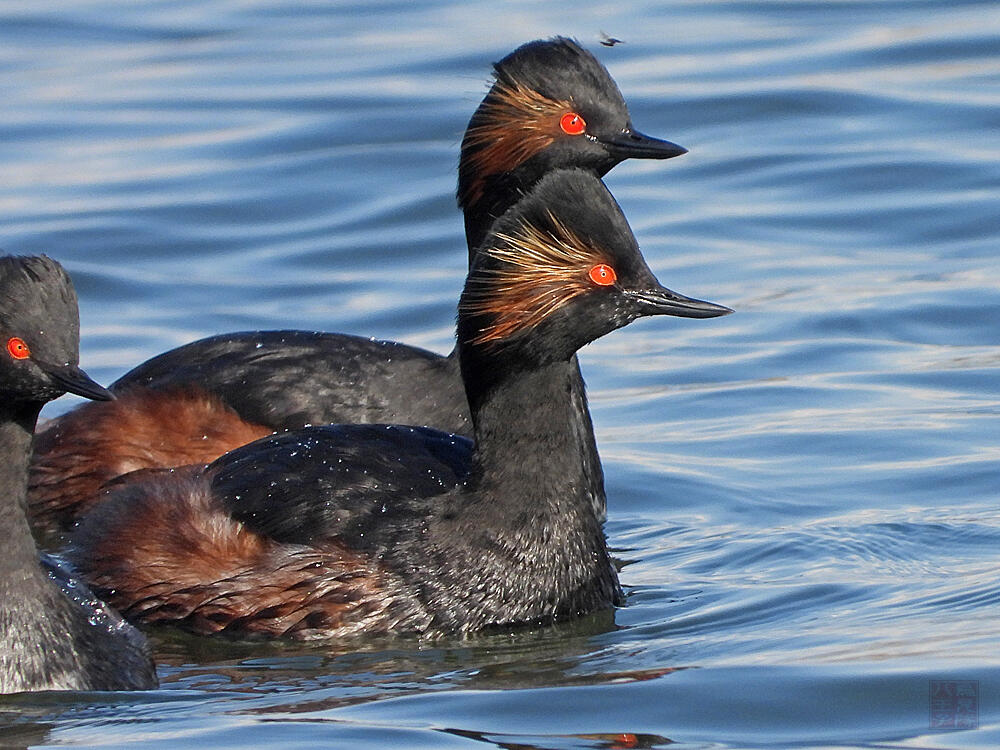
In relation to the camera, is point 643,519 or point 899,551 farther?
point 643,519

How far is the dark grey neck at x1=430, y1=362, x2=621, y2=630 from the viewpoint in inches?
326

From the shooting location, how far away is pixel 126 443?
9805 mm

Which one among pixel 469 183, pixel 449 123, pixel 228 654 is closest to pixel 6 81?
pixel 449 123

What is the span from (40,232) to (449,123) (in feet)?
11.5

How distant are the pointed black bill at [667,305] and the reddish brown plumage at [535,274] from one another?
172mm

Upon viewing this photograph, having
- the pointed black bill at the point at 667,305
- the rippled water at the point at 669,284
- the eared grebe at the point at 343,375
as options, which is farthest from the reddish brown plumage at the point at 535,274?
the eared grebe at the point at 343,375

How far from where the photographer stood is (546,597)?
8359 millimetres

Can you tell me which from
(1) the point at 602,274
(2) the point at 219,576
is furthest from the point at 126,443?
(1) the point at 602,274

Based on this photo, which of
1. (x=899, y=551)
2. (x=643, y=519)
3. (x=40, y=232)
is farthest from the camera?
(x=40, y=232)

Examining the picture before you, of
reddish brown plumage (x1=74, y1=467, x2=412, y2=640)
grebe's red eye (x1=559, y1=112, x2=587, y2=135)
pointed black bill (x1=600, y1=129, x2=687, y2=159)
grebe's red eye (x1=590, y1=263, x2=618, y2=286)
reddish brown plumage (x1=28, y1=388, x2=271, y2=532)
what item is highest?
grebe's red eye (x1=559, y1=112, x2=587, y2=135)

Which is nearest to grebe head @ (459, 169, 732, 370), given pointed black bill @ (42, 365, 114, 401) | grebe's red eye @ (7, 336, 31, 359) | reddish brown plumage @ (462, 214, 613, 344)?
reddish brown plumage @ (462, 214, 613, 344)

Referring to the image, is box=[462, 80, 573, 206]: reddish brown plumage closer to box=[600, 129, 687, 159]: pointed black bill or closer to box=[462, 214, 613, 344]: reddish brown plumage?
box=[600, 129, 687, 159]: pointed black bill

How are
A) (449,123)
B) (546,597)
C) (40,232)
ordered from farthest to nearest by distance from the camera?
(449,123) → (40,232) → (546,597)

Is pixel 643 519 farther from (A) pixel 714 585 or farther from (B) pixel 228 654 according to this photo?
(B) pixel 228 654
